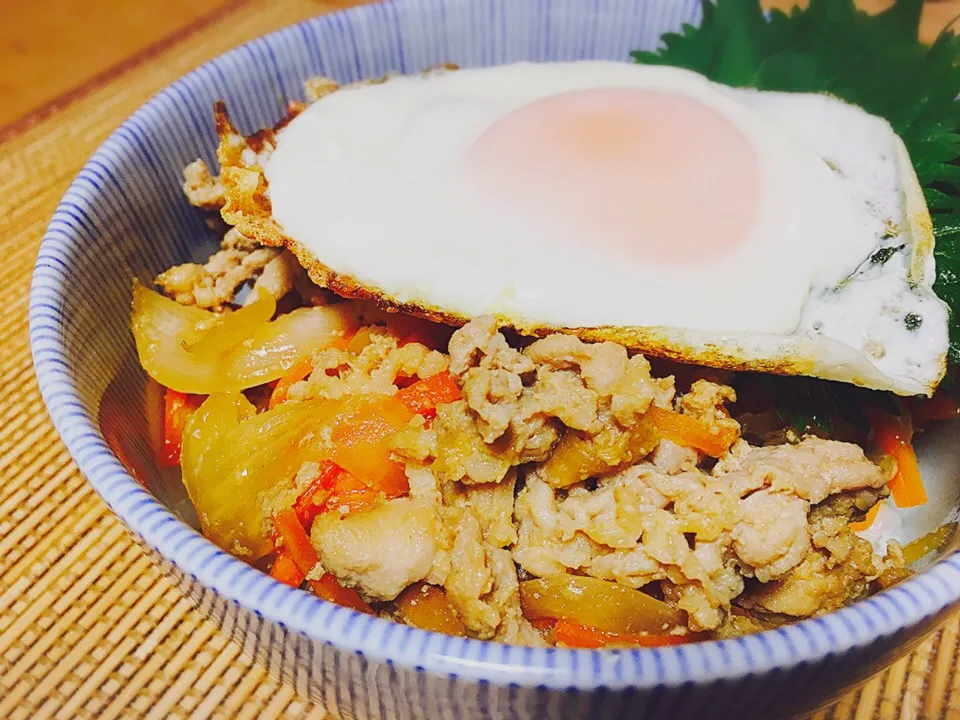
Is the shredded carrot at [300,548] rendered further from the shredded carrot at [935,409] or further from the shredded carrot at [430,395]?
the shredded carrot at [935,409]

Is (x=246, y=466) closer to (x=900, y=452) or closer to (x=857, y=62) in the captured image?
(x=900, y=452)

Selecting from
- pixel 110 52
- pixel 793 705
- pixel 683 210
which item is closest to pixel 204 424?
pixel 683 210

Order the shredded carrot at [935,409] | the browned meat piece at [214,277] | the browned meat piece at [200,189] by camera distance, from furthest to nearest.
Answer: the browned meat piece at [200,189], the browned meat piece at [214,277], the shredded carrot at [935,409]

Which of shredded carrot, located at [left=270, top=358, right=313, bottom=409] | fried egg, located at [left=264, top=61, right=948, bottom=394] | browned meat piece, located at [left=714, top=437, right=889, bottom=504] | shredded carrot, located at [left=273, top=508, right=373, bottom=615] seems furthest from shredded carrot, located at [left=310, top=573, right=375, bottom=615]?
browned meat piece, located at [left=714, top=437, right=889, bottom=504]

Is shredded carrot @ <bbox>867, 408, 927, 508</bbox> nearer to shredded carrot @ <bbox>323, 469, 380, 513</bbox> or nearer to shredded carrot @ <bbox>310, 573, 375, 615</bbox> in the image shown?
shredded carrot @ <bbox>323, 469, 380, 513</bbox>

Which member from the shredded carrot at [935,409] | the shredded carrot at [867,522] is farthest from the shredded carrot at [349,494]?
the shredded carrot at [935,409]

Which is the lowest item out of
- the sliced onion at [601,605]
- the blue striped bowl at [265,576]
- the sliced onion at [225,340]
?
the sliced onion at [601,605]

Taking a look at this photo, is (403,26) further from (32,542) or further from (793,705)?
(793,705)
